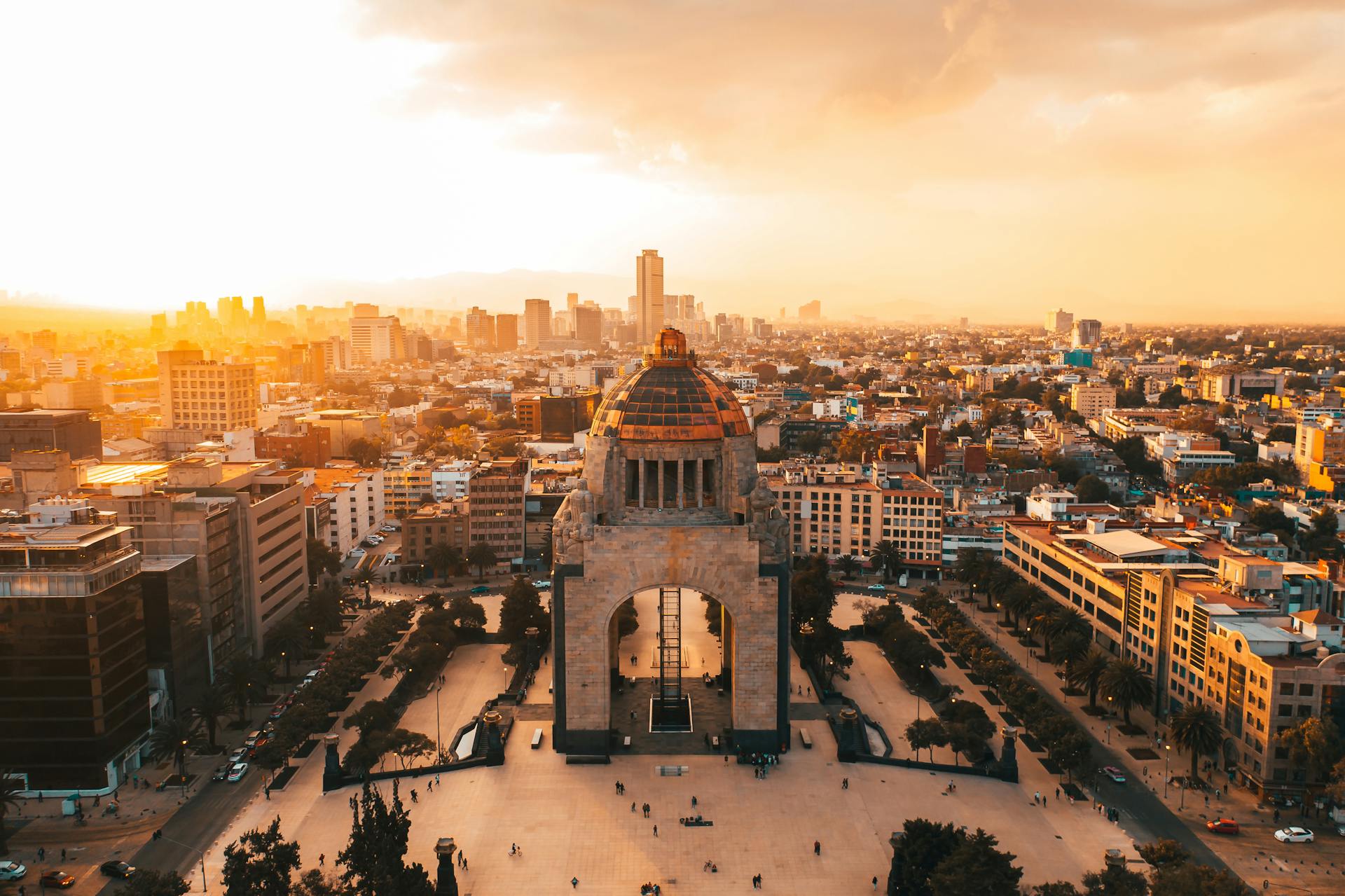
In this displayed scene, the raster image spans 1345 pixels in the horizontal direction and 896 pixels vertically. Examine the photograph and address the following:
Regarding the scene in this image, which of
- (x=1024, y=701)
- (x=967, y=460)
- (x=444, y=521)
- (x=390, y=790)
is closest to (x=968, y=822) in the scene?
(x=1024, y=701)

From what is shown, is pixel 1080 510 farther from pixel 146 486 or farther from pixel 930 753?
pixel 146 486

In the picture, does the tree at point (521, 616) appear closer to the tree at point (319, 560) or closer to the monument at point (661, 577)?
A: the monument at point (661, 577)

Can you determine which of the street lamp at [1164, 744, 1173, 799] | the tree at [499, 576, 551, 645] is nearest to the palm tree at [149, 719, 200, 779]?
the tree at [499, 576, 551, 645]

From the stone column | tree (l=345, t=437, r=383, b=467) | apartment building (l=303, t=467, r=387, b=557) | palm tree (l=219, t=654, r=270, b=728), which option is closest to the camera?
the stone column

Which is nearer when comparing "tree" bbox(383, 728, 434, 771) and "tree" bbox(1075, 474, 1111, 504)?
"tree" bbox(383, 728, 434, 771)


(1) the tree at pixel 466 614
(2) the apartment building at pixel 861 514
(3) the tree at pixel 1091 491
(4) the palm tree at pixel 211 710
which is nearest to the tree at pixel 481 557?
(1) the tree at pixel 466 614

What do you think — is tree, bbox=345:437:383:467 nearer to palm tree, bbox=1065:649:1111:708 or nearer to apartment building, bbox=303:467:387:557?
apartment building, bbox=303:467:387:557

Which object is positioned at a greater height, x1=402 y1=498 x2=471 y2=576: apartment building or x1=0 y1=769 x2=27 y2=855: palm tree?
x1=402 y1=498 x2=471 y2=576: apartment building
